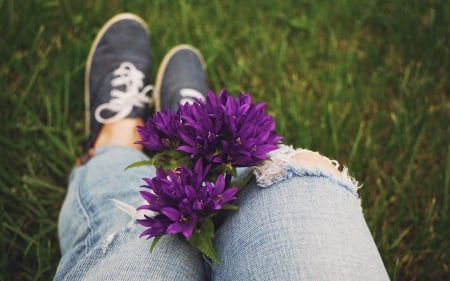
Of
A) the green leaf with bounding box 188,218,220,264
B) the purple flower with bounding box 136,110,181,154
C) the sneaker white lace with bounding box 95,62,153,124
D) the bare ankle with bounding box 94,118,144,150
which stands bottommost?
the bare ankle with bounding box 94,118,144,150

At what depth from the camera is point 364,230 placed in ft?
2.71

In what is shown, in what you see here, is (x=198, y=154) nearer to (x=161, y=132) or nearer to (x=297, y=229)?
(x=161, y=132)

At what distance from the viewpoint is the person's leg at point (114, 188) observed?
858 millimetres

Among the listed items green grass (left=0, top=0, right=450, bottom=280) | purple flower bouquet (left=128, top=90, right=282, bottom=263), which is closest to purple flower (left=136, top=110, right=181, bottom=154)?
purple flower bouquet (left=128, top=90, right=282, bottom=263)

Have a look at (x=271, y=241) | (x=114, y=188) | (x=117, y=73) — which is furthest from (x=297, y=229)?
(x=117, y=73)

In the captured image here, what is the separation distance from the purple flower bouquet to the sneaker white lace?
714 millimetres

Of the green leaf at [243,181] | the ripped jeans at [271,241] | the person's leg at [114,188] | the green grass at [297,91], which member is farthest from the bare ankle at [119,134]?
the green leaf at [243,181]

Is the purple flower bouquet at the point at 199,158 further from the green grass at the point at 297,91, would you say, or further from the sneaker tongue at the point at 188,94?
the sneaker tongue at the point at 188,94

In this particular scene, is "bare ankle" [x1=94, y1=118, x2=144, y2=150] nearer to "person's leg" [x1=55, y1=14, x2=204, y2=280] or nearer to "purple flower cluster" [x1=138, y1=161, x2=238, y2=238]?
"person's leg" [x1=55, y1=14, x2=204, y2=280]

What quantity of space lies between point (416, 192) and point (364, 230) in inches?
26.6

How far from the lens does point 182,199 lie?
29.6 inches

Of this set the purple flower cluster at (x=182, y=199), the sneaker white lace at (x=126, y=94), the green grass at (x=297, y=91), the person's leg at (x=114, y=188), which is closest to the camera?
the purple flower cluster at (x=182, y=199)

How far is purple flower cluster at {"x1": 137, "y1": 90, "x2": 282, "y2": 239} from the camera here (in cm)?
76

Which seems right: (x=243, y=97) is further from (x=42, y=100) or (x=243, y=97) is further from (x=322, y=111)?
(x=42, y=100)
